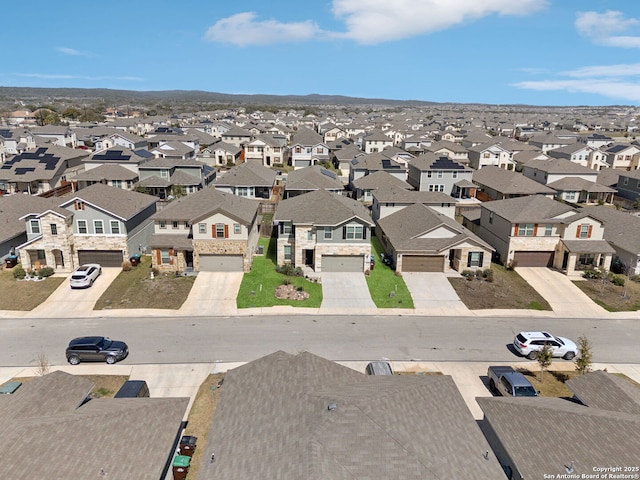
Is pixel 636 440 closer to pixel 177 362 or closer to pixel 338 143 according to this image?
pixel 177 362

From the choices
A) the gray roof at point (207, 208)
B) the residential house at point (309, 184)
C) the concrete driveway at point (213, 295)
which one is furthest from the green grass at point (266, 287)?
the residential house at point (309, 184)

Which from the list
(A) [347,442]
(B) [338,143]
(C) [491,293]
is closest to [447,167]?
(C) [491,293]

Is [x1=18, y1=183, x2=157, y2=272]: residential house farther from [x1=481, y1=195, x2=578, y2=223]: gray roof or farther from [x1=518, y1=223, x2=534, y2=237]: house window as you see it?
[x1=518, y1=223, x2=534, y2=237]: house window

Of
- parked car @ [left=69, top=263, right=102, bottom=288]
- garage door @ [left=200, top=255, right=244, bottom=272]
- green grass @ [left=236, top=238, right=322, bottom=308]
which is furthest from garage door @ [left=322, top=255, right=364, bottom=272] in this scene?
parked car @ [left=69, top=263, right=102, bottom=288]

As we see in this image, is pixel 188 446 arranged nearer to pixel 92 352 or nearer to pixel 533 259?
pixel 92 352

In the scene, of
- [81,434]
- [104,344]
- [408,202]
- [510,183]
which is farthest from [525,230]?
[81,434]

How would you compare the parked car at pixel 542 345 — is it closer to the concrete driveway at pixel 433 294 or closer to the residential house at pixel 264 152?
the concrete driveway at pixel 433 294

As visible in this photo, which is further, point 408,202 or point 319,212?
point 408,202

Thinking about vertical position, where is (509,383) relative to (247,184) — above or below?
below
